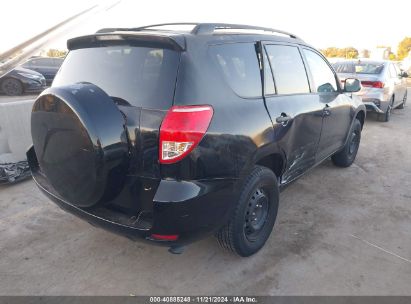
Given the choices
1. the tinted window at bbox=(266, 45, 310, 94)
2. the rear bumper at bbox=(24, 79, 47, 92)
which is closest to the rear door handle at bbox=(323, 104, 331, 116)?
the tinted window at bbox=(266, 45, 310, 94)

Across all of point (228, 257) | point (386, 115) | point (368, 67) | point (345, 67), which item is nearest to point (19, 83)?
point (345, 67)

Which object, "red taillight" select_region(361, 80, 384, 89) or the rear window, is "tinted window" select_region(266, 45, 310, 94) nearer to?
the rear window

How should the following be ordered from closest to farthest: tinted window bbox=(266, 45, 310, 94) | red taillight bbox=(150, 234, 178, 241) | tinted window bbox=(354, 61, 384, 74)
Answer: red taillight bbox=(150, 234, 178, 241), tinted window bbox=(266, 45, 310, 94), tinted window bbox=(354, 61, 384, 74)

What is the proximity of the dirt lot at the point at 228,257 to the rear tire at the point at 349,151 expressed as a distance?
1007 mm

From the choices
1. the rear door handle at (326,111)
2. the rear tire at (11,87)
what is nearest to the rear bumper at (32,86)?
the rear tire at (11,87)

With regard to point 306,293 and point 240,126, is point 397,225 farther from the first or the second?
point 240,126

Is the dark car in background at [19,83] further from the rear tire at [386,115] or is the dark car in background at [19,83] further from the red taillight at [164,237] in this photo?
the red taillight at [164,237]

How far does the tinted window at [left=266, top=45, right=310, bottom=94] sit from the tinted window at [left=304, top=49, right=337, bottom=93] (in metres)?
0.27

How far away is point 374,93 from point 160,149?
7577mm

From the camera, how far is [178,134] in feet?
6.74

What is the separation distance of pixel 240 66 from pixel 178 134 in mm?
907

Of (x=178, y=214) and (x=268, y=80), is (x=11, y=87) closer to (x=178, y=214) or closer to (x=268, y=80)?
(x=268, y=80)

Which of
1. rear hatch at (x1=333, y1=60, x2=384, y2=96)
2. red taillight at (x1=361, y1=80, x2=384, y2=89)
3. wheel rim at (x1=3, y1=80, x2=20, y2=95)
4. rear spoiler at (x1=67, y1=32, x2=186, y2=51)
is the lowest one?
wheel rim at (x1=3, y1=80, x2=20, y2=95)

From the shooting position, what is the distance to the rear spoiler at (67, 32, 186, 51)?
7.21 ft
